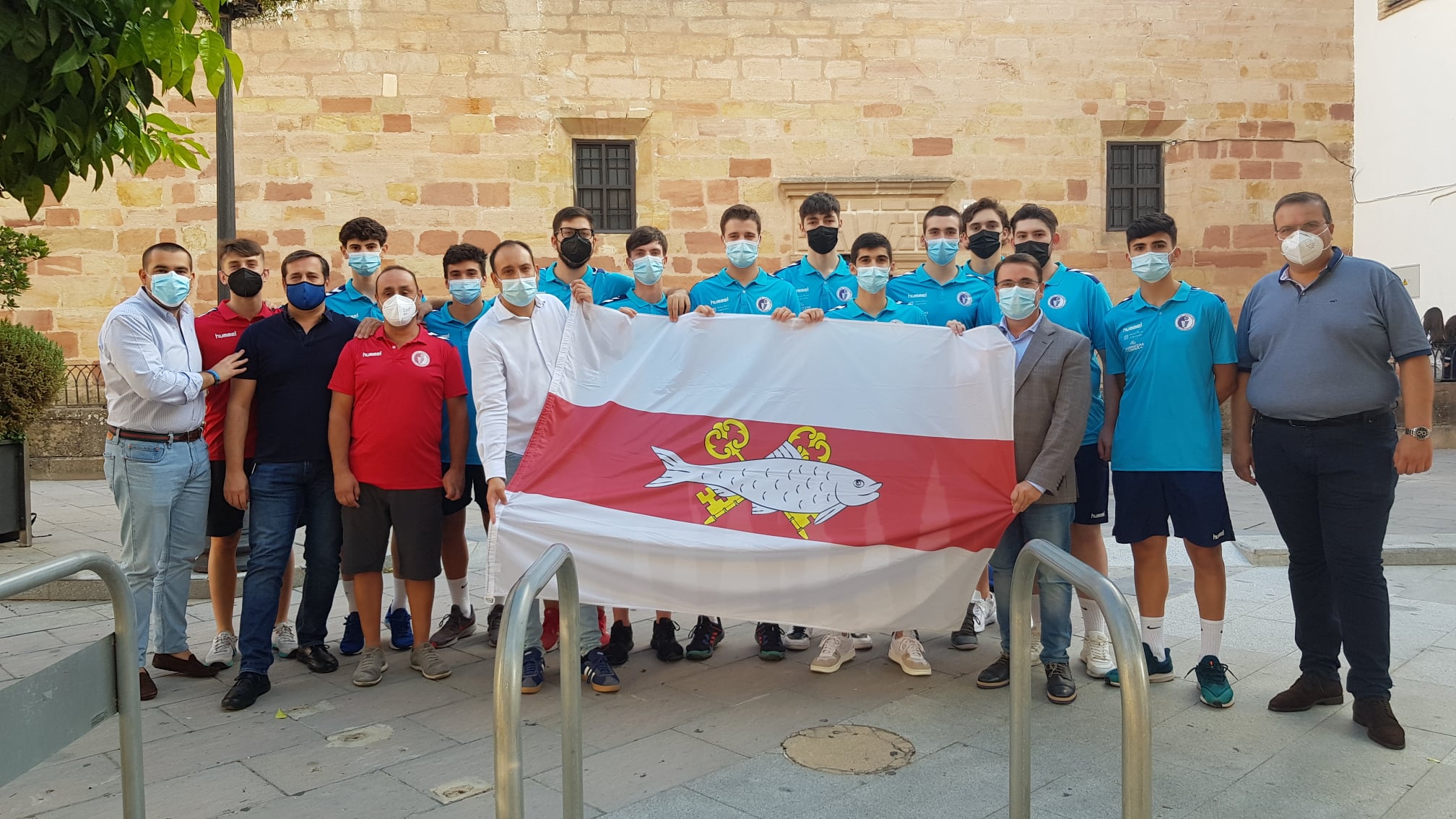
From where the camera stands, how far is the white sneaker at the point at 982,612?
563 cm

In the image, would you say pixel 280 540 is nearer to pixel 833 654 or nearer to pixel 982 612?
pixel 833 654

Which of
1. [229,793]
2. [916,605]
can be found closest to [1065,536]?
[916,605]

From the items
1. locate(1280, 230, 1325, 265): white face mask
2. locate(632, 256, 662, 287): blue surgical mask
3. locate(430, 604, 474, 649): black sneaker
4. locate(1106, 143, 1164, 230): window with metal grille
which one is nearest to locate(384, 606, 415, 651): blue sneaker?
locate(430, 604, 474, 649): black sneaker

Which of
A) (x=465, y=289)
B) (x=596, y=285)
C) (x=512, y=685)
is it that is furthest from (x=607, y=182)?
(x=512, y=685)

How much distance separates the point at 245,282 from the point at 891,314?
10.4 ft

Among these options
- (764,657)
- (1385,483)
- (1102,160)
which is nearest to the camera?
(1385,483)

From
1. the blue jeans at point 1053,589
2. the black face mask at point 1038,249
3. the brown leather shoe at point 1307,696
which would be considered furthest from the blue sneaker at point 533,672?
the brown leather shoe at point 1307,696

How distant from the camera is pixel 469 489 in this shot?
5.53 m

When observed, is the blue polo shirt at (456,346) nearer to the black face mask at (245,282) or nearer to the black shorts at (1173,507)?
the black face mask at (245,282)

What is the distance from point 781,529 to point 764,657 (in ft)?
3.07

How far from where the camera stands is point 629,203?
14.5m

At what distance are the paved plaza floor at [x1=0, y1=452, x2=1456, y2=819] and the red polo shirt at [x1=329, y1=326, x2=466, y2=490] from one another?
78 centimetres

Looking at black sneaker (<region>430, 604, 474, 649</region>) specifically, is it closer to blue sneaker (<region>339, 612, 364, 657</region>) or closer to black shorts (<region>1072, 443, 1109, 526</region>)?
blue sneaker (<region>339, 612, 364, 657</region>)

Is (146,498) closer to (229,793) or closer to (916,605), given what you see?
(229,793)
